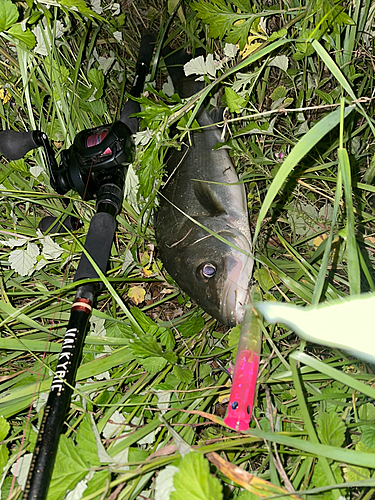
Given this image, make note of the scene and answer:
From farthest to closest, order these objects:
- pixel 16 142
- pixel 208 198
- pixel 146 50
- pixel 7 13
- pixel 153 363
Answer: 1. pixel 146 50
2. pixel 208 198
3. pixel 16 142
4. pixel 7 13
5. pixel 153 363

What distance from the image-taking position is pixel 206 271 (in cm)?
212

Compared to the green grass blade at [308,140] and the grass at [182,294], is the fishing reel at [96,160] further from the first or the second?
the green grass blade at [308,140]

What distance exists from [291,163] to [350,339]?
81 cm

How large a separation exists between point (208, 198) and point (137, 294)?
2.52ft

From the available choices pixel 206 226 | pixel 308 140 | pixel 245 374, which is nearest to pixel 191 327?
pixel 245 374

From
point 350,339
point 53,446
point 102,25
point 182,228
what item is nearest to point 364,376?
point 350,339

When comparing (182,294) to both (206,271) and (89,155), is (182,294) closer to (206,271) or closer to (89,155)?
(206,271)

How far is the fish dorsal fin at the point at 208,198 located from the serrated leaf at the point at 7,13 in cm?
137

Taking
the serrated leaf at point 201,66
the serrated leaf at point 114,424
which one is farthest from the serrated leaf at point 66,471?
the serrated leaf at point 201,66

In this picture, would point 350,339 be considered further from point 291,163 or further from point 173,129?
point 173,129

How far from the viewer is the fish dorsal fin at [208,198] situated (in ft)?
7.47

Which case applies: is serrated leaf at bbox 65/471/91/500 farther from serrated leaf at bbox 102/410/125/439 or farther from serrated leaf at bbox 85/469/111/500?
serrated leaf at bbox 102/410/125/439

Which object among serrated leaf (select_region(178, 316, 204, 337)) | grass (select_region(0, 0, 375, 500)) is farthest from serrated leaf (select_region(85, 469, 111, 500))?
serrated leaf (select_region(178, 316, 204, 337))

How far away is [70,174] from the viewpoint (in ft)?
6.99
